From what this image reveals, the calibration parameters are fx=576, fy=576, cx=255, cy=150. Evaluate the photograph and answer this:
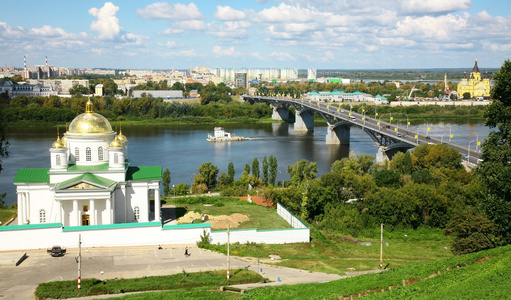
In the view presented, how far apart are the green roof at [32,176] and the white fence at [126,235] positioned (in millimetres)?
2330

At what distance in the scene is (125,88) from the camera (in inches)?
4178

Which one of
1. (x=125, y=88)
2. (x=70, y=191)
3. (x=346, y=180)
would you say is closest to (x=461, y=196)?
(x=346, y=180)

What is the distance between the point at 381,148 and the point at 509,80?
23985 mm

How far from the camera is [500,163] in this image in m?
15.6

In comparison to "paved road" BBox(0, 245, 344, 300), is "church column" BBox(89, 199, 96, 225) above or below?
above

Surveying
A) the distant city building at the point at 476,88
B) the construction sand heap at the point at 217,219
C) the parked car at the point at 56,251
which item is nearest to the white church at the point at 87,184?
the construction sand heap at the point at 217,219

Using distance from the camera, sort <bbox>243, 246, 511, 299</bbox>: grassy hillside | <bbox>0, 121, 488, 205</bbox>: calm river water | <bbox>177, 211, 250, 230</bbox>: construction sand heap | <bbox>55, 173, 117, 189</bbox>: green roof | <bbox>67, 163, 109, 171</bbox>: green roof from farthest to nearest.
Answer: <bbox>0, 121, 488, 205</bbox>: calm river water
<bbox>67, 163, 109, 171</bbox>: green roof
<bbox>177, 211, 250, 230</bbox>: construction sand heap
<bbox>55, 173, 117, 189</bbox>: green roof
<bbox>243, 246, 511, 299</bbox>: grassy hillside

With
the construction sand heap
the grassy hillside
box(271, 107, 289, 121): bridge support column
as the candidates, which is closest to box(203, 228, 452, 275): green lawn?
the construction sand heap

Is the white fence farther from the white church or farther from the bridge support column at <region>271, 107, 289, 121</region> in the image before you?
the bridge support column at <region>271, 107, 289, 121</region>

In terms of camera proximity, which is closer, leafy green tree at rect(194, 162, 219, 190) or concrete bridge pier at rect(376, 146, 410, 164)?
leafy green tree at rect(194, 162, 219, 190)

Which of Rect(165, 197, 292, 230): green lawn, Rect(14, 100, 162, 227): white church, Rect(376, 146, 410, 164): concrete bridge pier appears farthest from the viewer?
Rect(376, 146, 410, 164): concrete bridge pier

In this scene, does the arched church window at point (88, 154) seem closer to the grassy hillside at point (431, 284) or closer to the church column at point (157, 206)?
the church column at point (157, 206)

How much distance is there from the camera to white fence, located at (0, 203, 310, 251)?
16391mm

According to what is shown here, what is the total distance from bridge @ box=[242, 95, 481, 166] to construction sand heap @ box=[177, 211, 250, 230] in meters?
15.9
